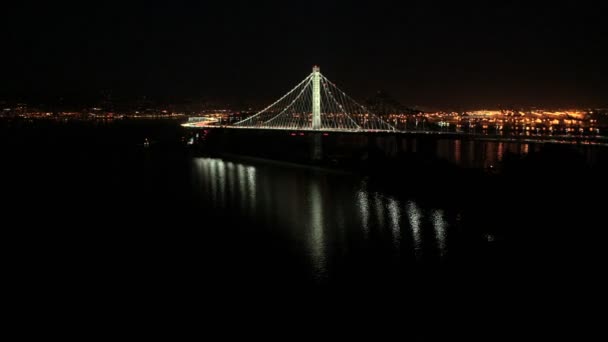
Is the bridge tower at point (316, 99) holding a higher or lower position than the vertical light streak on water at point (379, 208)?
higher

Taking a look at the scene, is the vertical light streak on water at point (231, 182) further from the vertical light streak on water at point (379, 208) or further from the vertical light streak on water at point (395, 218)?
the vertical light streak on water at point (395, 218)

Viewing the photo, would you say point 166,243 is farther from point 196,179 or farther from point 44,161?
point 44,161

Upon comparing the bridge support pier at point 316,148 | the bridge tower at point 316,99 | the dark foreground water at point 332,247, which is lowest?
the dark foreground water at point 332,247

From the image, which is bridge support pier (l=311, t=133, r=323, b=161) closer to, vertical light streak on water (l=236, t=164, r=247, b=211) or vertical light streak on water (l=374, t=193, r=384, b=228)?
vertical light streak on water (l=236, t=164, r=247, b=211)

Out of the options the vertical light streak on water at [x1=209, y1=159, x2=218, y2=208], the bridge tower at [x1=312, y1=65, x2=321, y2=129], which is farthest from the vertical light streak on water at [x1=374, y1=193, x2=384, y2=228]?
the bridge tower at [x1=312, y1=65, x2=321, y2=129]

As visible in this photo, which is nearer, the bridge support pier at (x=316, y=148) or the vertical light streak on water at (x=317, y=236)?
the vertical light streak on water at (x=317, y=236)

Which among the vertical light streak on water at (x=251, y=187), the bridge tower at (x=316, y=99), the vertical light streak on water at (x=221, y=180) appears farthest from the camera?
the bridge tower at (x=316, y=99)

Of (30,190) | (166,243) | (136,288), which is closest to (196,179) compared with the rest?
(30,190)

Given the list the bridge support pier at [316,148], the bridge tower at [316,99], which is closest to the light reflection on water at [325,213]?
the bridge support pier at [316,148]
